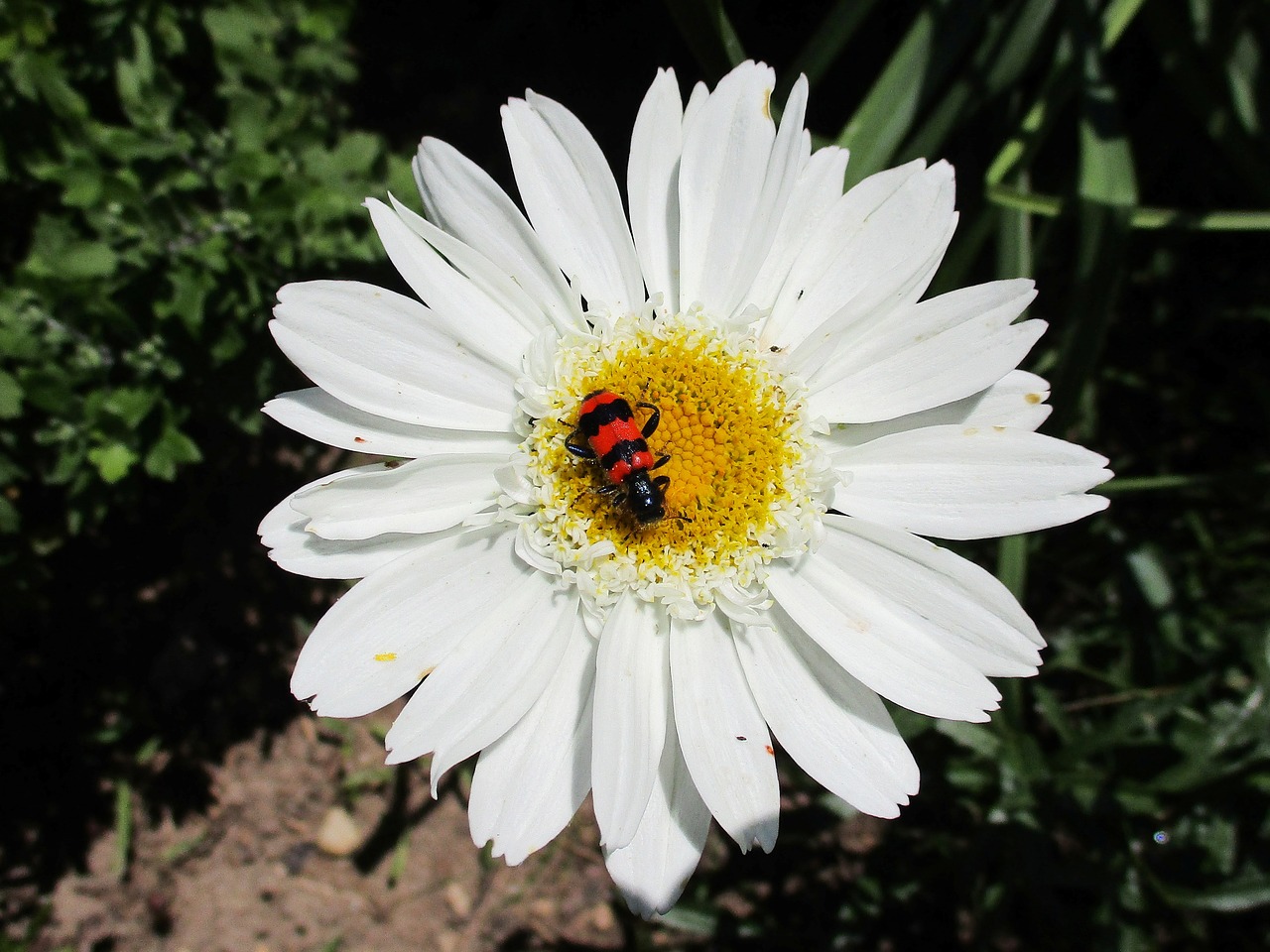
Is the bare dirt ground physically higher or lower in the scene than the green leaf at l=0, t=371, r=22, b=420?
lower

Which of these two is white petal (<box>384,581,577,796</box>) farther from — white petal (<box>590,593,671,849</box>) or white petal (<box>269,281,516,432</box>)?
white petal (<box>269,281,516,432</box>)

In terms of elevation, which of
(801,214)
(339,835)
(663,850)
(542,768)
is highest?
(801,214)

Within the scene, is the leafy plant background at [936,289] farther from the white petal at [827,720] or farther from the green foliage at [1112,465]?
the white petal at [827,720]

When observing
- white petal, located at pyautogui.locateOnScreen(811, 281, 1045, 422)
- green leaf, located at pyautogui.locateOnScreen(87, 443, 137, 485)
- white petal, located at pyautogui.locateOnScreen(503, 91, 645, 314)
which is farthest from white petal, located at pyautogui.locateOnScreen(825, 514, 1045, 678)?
green leaf, located at pyautogui.locateOnScreen(87, 443, 137, 485)

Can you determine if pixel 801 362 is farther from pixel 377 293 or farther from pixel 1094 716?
pixel 1094 716

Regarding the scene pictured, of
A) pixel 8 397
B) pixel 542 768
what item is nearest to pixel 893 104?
pixel 542 768

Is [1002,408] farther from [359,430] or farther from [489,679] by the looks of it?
[359,430]

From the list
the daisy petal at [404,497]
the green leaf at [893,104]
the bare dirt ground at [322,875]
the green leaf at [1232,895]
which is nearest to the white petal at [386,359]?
the daisy petal at [404,497]
